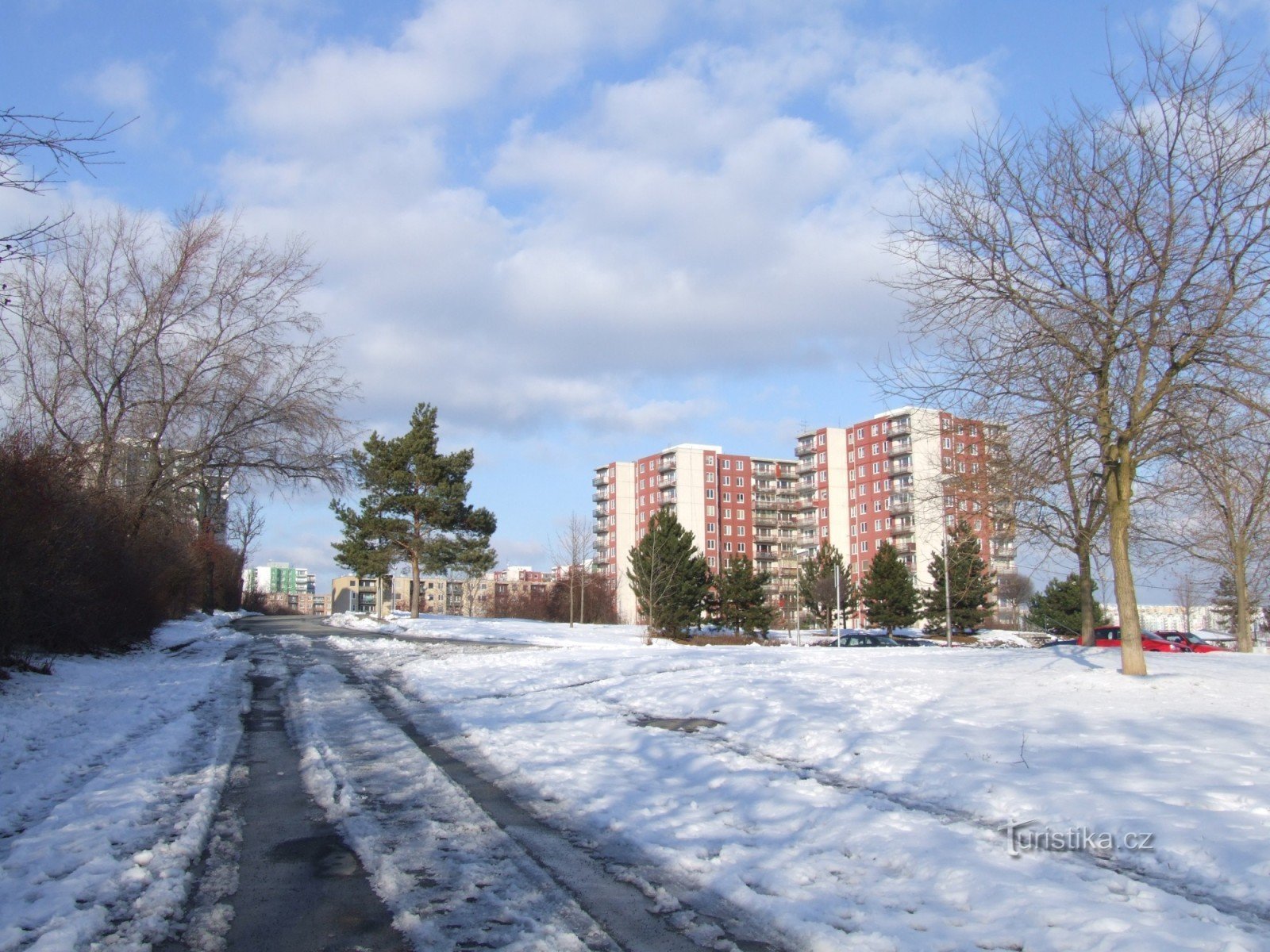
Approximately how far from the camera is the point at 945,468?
21.2m

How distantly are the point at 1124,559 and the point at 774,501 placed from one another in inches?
4293

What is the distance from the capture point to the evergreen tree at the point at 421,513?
47438mm

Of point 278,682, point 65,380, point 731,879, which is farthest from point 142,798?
point 65,380

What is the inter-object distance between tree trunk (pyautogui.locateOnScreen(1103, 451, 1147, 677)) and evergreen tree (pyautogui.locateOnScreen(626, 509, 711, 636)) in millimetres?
35060

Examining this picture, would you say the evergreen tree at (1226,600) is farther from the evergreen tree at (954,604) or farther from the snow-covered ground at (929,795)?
the snow-covered ground at (929,795)

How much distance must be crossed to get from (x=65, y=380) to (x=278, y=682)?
10589 millimetres

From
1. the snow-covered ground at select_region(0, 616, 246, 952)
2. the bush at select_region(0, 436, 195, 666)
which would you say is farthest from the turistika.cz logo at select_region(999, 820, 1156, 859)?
the bush at select_region(0, 436, 195, 666)

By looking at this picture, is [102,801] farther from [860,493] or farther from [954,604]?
[860,493]

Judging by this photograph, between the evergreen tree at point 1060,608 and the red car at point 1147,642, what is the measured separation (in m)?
19.0

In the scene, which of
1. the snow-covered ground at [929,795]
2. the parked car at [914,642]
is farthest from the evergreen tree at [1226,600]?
the snow-covered ground at [929,795]

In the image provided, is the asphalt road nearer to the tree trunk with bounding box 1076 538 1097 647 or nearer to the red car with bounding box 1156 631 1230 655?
the tree trunk with bounding box 1076 538 1097 647

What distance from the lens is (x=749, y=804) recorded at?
7098 mm

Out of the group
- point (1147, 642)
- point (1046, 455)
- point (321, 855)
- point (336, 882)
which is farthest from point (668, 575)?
point (336, 882)

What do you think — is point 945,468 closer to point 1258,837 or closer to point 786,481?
point 1258,837
